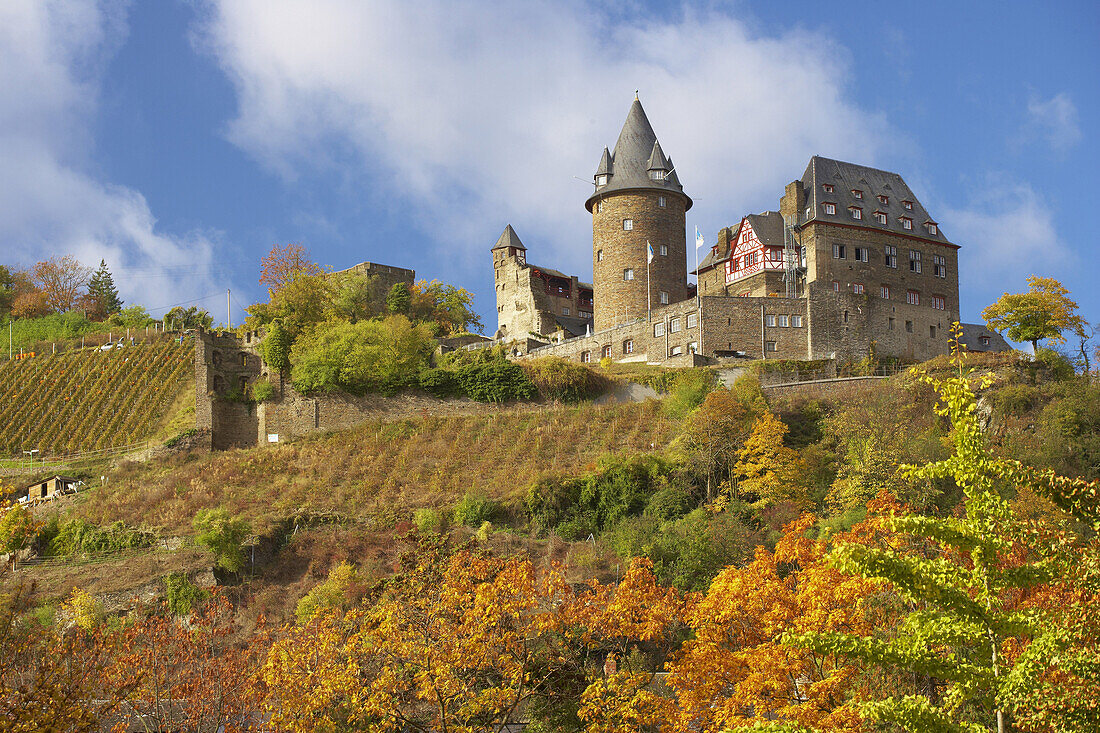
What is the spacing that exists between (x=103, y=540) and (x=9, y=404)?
25.8m

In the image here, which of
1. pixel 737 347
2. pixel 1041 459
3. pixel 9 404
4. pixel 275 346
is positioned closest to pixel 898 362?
pixel 737 347

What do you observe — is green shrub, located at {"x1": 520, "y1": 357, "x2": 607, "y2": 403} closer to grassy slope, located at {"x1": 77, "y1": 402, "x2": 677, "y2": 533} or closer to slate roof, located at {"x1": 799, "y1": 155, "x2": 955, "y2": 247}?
grassy slope, located at {"x1": 77, "y1": 402, "x2": 677, "y2": 533}

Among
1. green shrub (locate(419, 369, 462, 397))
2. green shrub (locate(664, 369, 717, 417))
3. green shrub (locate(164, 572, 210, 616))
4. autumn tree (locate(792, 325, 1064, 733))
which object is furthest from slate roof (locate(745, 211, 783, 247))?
autumn tree (locate(792, 325, 1064, 733))

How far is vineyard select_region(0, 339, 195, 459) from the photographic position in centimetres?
5481

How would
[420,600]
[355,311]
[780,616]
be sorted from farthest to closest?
[355,311] → [780,616] → [420,600]

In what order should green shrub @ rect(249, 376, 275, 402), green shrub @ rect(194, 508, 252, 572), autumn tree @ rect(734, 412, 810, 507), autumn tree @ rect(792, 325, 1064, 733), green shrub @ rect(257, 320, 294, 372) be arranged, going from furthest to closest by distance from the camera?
green shrub @ rect(257, 320, 294, 372) < green shrub @ rect(249, 376, 275, 402) < green shrub @ rect(194, 508, 252, 572) < autumn tree @ rect(734, 412, 810, 507) < autumn tree @ rect(792, 325, 1064, 733)

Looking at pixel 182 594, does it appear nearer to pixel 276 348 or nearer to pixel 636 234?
pixel 276 348

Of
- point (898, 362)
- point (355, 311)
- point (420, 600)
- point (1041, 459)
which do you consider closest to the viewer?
point (420, 600)

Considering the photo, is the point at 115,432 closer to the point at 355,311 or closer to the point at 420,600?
the point at 355,311

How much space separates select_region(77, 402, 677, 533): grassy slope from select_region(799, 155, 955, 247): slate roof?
55.9 feet

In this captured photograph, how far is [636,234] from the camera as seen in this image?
55.9 metres

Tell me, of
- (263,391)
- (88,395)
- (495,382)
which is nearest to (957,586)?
(495,382)

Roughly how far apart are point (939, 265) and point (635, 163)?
16.1m

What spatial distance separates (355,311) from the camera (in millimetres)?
59688
